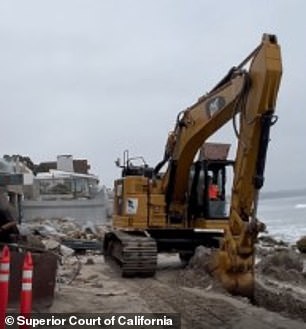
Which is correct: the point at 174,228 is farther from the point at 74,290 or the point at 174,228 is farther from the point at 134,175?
the point at 74,290

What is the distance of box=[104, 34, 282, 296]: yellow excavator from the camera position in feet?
38.1

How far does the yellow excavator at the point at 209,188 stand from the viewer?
11.6m

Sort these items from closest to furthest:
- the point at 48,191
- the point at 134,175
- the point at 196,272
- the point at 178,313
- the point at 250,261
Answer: the point at 178,313 < the point at 250,261 < the point at 196,272 < the point at 134,175 < the point at 48,191

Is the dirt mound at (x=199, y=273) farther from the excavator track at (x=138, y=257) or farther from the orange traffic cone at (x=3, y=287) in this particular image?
the orange traffic cone at (x=3, y=287)

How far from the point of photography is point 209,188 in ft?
54.7

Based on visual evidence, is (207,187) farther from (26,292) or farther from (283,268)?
(26,292)

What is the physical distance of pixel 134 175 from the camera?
17.8 metres

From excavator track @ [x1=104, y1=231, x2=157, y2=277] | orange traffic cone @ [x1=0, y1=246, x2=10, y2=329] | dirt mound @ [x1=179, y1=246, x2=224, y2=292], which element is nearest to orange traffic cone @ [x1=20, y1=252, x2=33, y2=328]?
orange traffic cone @ [x1=0, y1=246, x2=10, y2=329]

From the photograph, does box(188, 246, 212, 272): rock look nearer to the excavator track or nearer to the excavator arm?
the excavator track

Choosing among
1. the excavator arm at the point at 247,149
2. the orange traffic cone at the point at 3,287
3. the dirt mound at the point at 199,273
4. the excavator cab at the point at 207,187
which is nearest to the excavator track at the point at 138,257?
the dirt mound at the point at 199,273

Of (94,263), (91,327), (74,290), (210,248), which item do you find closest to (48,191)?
(94,263)

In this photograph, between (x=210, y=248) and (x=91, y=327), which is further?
(x=210, y=248)

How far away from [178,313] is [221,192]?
6.97 m

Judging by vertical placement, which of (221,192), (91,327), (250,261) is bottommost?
(91,327)
